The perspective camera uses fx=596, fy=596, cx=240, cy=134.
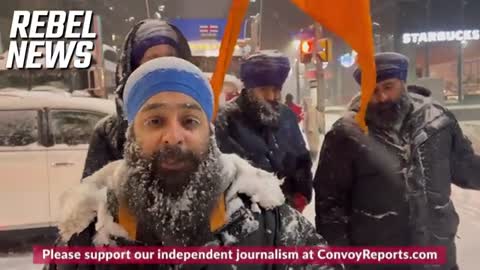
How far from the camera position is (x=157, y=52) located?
265cm

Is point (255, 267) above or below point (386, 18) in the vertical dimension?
below

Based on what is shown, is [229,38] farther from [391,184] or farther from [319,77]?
[319,77]

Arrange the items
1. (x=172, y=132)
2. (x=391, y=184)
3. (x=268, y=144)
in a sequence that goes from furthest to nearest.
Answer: (x=268, y=144) < (x=391, y=184) < (x=172, y=132)

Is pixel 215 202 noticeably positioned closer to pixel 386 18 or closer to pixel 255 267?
pixel 255 267

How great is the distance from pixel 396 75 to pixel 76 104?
195 inches

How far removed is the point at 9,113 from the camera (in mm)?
6617

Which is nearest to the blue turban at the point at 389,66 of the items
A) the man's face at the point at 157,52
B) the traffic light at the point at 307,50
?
the man's face at the point at 157,52

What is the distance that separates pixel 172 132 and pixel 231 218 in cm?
27

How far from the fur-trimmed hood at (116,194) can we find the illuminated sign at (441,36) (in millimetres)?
22407

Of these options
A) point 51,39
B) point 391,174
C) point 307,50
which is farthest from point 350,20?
point 307,50

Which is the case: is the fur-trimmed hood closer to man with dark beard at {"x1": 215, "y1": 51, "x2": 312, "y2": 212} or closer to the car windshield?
man with dark beard at {"x1": 215, "y1": 51, "x2": 312, "y2": 212}

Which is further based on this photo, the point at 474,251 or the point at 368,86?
the point at 474,251

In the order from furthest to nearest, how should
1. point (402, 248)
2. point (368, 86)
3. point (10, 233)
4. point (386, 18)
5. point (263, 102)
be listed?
point (386, 18) → point (10, 233) → point (263, 102) → point (402, 248) → point (368, 86)

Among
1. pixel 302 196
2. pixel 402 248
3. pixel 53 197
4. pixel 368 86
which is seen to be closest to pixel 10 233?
pixel 53 197
